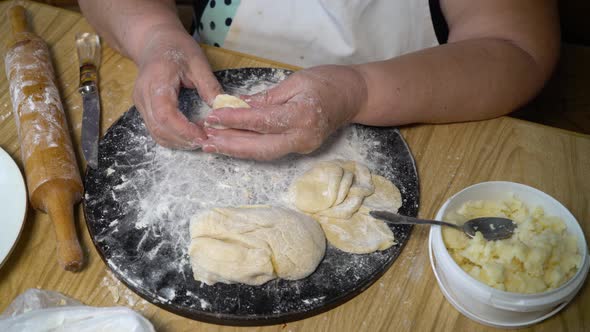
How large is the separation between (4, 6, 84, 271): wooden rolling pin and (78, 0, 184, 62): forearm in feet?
0.48

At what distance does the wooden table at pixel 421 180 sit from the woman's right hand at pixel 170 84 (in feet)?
0.56

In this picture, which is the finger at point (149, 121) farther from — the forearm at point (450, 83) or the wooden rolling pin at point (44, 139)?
the forearm at point (450, 83)

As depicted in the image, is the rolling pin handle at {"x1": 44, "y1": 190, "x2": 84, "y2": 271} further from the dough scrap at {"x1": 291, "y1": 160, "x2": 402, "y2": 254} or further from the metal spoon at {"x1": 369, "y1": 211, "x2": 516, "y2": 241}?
the metal spoon at {"x1": 369, "y1": 211, "x2": 516, "y2": 241}

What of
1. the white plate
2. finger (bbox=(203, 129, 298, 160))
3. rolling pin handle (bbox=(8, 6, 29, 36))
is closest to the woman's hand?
finger (bbox=(203, 129, 298, 160))

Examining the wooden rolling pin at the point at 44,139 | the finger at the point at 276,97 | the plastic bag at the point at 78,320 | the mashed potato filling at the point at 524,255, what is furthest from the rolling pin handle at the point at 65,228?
the mashed potato filling at the point at 524,255

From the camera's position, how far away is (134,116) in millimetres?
1014

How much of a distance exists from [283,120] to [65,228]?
0.41 m

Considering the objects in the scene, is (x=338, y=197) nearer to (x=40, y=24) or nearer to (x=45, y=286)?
(x=45, y=286)

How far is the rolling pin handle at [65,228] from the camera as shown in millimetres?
787

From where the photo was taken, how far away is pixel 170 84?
876 mm

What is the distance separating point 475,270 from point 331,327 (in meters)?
0.24

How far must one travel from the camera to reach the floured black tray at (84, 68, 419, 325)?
29.6 inches

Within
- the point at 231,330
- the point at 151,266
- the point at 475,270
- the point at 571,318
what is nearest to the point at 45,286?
the point at 151,266

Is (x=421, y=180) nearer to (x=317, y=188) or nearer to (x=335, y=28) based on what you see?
(x=317, y=188)
